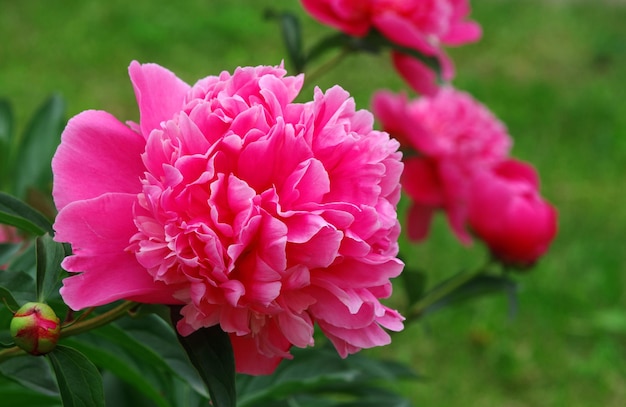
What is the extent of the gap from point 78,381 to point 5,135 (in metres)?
0.79

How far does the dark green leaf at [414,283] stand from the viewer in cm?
121

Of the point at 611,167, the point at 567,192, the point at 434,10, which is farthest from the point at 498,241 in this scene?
the point at 611,167

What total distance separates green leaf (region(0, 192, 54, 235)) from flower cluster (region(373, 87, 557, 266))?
2.21 ft

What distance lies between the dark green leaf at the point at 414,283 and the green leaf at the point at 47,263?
651mm

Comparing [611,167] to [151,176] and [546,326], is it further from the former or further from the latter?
[151,176]

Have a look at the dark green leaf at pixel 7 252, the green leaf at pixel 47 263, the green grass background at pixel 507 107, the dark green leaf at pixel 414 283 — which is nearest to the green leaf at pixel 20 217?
the green leaf at pixel 47 263

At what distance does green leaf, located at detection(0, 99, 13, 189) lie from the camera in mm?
1298

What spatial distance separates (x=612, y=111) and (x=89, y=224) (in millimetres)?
3217

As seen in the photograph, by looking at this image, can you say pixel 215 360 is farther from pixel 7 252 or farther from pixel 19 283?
pixel 7 252

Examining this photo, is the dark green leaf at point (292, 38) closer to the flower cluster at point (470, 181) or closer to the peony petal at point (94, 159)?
the flower cluster at point (470, 181)

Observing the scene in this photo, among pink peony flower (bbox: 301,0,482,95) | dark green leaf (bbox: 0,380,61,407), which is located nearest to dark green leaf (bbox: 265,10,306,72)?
pink peony flower (bbox: 301,0,482,95)

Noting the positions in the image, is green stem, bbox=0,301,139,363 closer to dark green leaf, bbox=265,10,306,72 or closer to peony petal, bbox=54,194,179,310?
peony petal, bbox=54,194,179,310

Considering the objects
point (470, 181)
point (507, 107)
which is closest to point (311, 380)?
point (470, 181)

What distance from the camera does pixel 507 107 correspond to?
138 inches
